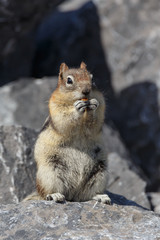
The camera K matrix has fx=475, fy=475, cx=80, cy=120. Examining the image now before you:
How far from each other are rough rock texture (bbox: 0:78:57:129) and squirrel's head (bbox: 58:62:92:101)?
396 cm

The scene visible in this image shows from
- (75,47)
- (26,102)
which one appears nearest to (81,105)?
(26,102)

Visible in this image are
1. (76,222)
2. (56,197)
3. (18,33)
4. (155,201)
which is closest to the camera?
(76,222)

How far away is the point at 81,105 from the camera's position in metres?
6.33

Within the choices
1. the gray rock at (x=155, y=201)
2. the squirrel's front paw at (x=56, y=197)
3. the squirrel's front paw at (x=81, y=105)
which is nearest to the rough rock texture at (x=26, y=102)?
the gray rock at (x=155, y=201)

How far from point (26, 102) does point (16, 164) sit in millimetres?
3152

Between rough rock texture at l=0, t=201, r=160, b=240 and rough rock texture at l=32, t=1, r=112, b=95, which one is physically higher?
rough rock texture at l=32, t=1, r=112, b=95

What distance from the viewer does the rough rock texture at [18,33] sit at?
1229 centimetres

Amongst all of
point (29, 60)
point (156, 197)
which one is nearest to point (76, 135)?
point (156, 197)

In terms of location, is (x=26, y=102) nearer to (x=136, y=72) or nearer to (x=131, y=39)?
(x=136, y=72)

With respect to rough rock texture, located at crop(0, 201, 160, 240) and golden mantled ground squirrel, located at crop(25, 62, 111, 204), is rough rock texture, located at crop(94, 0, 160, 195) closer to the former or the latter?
golden mantled ground squirrel, located at crop(25, 62, 111, 204)

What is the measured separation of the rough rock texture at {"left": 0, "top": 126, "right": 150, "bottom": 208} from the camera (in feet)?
25.4

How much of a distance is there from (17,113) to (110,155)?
91.9 inches

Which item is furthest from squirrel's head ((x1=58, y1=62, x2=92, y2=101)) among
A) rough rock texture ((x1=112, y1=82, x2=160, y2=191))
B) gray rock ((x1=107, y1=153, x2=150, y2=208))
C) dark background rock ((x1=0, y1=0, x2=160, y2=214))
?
rough rock texture ((x1=112, y1=82, x2=160, y2=191))

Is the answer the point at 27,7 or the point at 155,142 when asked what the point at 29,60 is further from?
the point at 155,142
